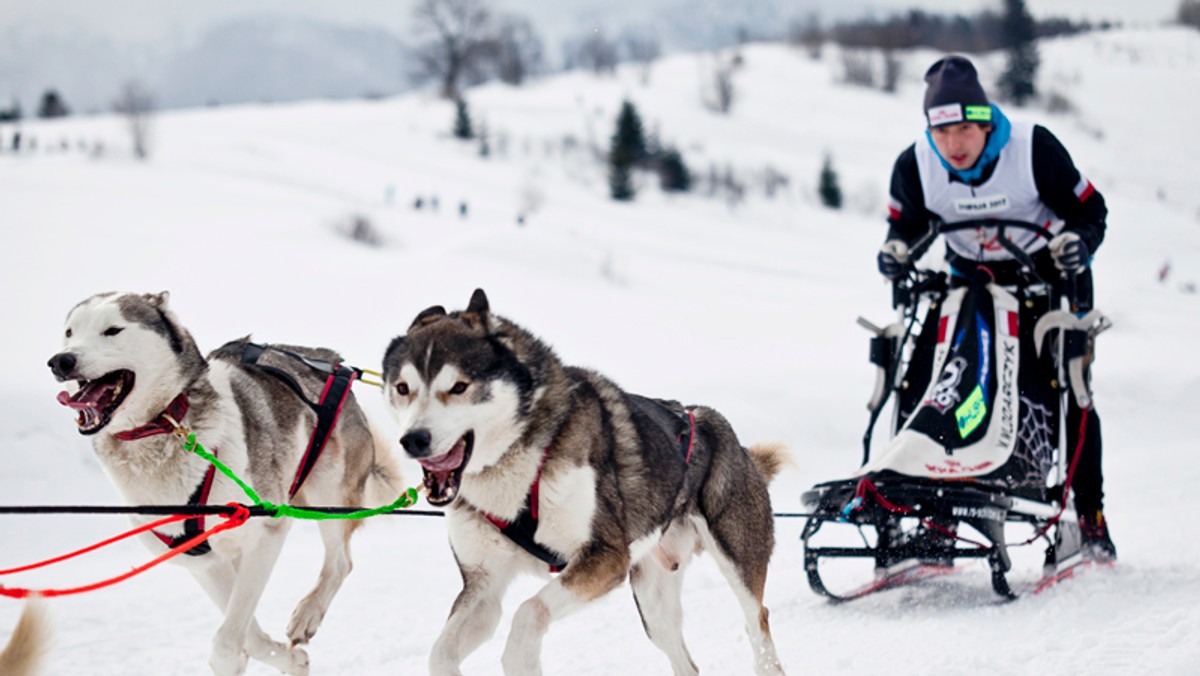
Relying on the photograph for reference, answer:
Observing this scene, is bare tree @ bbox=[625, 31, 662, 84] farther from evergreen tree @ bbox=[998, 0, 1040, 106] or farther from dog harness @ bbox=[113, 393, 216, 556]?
dog harness @ bbox=[113, 393, 216, 556]

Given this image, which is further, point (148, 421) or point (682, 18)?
point (682, 18)

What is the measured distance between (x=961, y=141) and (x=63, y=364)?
3.53 m

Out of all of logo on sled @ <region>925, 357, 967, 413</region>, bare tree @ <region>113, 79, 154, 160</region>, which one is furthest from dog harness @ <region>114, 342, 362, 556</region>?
bare tree @ <region>113, 79, 154, 160</region>

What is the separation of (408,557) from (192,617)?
128cm

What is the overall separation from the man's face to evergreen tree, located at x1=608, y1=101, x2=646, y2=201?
2298 cm

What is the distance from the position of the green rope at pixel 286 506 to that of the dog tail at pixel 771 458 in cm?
132

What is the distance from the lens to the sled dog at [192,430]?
2.96 m

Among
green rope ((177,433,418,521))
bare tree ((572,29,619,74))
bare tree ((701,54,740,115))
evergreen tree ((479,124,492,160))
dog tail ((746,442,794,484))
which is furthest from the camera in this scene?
bare tree ((572,29,619,74))

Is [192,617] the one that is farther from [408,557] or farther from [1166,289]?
[1166,289]

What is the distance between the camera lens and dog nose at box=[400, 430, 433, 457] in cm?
232

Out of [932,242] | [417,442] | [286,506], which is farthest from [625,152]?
[417,442]

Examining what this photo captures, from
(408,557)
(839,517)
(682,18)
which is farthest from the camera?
(682,18)

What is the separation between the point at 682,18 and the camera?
5458 inches

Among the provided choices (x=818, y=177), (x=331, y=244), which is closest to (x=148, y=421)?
(x=331, y=244)
